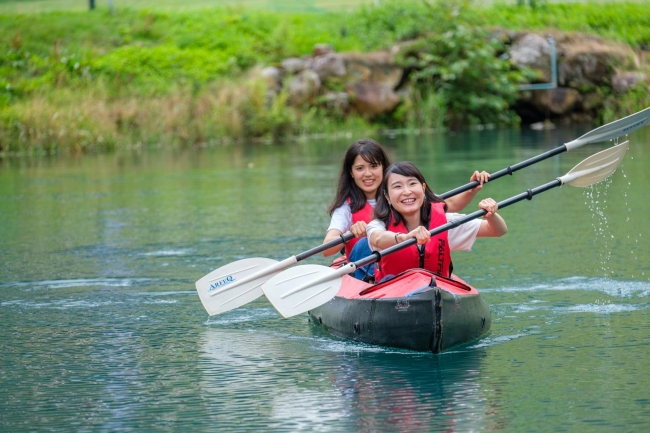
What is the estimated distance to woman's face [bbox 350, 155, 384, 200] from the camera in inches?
240

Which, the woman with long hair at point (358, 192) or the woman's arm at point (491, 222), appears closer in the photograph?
the woman's arm at point (491, 222)

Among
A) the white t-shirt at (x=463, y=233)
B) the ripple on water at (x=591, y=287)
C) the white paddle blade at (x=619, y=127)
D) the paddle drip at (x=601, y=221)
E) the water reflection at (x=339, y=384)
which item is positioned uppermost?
the white paddle blade at (x=619, y=127)

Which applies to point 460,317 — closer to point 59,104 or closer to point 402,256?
point 402,256

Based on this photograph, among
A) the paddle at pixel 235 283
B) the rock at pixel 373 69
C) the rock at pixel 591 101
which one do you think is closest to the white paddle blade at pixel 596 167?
the paddle at pixel 235 283

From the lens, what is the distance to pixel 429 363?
196 inches

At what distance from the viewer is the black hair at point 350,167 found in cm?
607

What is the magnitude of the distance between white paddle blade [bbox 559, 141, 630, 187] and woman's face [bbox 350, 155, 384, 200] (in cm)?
115

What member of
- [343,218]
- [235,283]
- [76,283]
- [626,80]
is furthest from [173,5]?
[343,218]

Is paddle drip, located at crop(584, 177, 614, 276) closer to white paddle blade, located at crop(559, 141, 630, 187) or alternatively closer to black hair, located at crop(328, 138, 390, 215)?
white paddle blade, located at crop(559, 141, 630, 187)

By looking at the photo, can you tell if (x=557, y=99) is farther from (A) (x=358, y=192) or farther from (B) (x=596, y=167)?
(A) (x=358, y=192)

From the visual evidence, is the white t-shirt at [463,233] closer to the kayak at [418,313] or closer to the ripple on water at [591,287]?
the kayak at [418,313]

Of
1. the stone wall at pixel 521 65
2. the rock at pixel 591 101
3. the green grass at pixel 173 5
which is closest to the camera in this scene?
the stone wall at pixel 521 65

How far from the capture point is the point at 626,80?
26.2 meters

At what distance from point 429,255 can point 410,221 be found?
210mm
